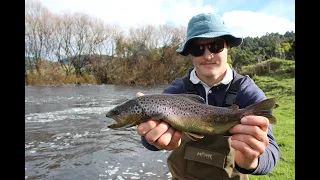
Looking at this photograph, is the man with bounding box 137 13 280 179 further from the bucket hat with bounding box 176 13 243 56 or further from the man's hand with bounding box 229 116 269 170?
the man's hand with bounding box 229 116 269 170

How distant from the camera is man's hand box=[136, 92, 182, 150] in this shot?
2340mm

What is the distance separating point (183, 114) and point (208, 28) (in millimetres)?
1177

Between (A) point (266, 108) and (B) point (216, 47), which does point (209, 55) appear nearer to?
(B) point (216, 47)

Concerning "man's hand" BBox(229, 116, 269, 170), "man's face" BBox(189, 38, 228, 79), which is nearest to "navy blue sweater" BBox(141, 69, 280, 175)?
"man's face" BBox(189, 38, 228, 79)

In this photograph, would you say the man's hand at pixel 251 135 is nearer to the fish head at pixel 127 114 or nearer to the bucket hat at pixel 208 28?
the fish head at pixel 127 114

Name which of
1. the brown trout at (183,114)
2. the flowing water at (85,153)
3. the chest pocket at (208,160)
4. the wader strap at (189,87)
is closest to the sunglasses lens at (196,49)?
the wader strap at (189,87)

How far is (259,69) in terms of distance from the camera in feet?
99.5

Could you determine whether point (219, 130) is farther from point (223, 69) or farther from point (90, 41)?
point (90, 41)

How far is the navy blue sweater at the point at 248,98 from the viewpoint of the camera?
8.36 feet

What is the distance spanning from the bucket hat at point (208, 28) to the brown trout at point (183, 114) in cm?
86

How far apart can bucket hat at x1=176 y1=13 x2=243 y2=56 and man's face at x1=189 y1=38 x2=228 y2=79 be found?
0.27 feet

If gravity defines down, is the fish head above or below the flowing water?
above
